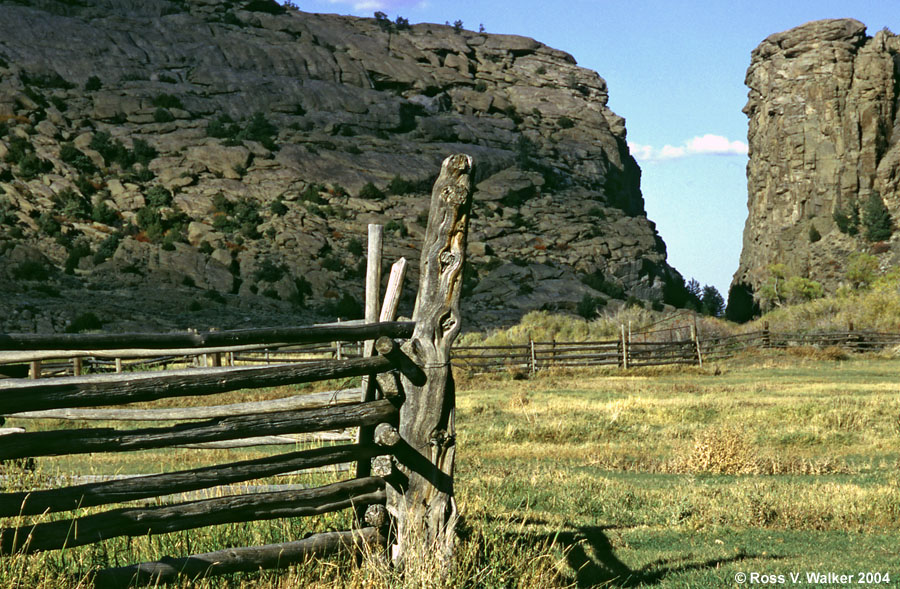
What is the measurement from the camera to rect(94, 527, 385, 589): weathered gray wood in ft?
15.8

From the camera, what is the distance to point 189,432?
5.09 meters

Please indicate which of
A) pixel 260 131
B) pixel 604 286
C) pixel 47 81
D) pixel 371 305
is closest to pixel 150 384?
pixel 371 305

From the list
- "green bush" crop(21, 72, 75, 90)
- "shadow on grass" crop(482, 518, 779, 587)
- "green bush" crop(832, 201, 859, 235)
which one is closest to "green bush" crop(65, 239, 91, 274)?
"green bush" crop(21, 72, 75, 90)

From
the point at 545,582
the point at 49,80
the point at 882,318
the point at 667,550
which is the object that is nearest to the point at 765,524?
the point at 667,550

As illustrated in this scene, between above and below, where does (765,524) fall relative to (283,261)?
below

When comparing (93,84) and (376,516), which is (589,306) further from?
(376,516)

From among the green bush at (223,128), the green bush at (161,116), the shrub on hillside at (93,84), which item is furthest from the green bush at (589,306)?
the shrub on hillside at (93,84)

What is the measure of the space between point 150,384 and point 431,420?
67.2 inches

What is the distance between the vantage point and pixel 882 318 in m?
47.0

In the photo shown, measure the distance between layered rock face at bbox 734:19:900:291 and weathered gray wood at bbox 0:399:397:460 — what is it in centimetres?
8834

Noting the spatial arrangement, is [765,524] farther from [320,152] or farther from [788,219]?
[788,219]

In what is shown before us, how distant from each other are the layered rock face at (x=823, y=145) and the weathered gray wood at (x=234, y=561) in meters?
88.2

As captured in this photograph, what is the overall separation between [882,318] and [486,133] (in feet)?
173

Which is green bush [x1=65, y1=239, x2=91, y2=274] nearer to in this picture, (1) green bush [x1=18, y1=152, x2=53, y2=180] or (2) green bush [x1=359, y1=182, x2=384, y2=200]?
(1) green bush [x1=18, y1=152, x2=53, y2=180]
